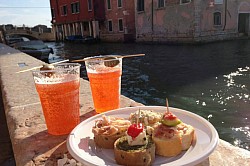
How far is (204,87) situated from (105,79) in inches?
272

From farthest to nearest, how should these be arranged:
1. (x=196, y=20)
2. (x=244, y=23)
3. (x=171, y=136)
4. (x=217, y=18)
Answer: (x=244, y=23) < (x=217, y=18) < (x=196, y=20) < (x=171, y=136)

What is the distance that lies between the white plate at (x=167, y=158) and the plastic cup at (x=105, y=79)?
39 centimetres

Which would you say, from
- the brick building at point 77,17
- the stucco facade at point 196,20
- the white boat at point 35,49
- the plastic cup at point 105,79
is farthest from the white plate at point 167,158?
the brick building at point 77,17

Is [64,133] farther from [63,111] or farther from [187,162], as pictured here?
[187,162]

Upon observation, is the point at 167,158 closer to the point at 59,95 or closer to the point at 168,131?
the point at 168,131

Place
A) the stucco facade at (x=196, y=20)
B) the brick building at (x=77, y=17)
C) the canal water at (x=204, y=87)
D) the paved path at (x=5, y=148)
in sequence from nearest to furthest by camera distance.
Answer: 1. the paved path at (x=5, y=148)
2. the canal water at (x=204, y=87)
3. the stucco facade at (x=196, y=20)
4. the brick building at (x=77, y=17)

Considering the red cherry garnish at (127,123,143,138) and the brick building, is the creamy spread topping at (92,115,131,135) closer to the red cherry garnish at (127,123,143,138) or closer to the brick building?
the red cherry garnish at (127,123,143,138)

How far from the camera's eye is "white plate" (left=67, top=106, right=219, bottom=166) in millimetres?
795

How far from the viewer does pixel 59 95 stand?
4.09 feet

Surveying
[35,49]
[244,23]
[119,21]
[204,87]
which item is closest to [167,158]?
[204,87]

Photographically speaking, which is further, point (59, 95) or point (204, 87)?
point (204, 87)

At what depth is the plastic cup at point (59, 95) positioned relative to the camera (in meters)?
1.23

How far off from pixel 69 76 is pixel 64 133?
31cm

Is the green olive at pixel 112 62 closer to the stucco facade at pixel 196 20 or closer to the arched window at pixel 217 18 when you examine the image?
the stucco facade at pixel 196 20
